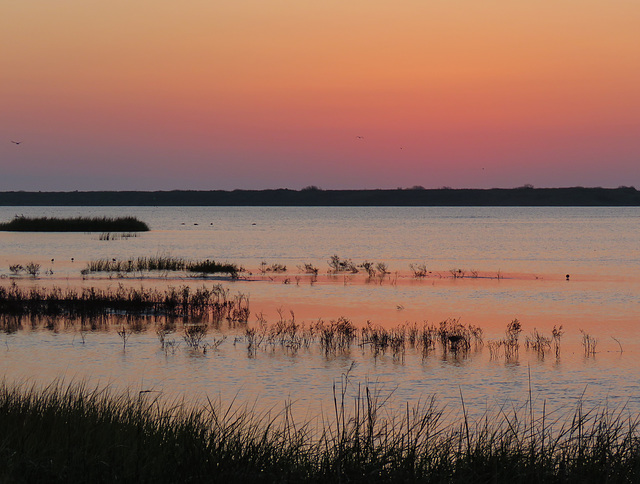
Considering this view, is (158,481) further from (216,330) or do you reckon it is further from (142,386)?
(216,330)

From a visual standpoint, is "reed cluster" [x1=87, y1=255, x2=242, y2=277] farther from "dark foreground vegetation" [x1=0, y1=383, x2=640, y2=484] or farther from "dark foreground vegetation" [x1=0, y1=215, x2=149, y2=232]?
"dark foreground vegetation" [x1=0, y1=215, x2=149, y2=232]

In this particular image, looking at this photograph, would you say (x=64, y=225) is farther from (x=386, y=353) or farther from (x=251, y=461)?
(x=251, y=461)

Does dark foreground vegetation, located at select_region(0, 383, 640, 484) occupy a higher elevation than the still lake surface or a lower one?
higher

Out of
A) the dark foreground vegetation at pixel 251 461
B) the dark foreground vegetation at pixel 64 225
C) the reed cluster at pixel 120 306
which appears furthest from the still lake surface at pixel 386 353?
the dark foreground vegetation at pixel 64 225

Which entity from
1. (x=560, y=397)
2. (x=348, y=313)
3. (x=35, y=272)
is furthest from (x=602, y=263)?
(x=560, y=397)

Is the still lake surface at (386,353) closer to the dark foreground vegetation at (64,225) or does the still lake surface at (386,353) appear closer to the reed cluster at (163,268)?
the reed cluster at (163,268)

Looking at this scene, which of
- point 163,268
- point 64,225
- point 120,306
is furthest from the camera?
point 64,225

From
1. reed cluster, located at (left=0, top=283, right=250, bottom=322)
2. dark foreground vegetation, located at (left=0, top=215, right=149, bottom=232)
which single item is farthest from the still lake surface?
dark foreground vegetation, located at (left=0, top=215, right=149, bottom=232)

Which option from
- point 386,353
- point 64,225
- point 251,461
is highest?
point 64,225

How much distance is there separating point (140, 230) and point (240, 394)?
92830mm

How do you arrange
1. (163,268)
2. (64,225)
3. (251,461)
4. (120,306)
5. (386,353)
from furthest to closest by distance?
(64,225), (163,268), (120,306), (386,353), (251,461)

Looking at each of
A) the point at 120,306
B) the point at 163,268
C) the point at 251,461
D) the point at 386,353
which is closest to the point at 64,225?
the point at 163,268

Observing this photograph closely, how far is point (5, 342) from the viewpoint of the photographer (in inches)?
827

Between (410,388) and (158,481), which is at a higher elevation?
(158,481)
